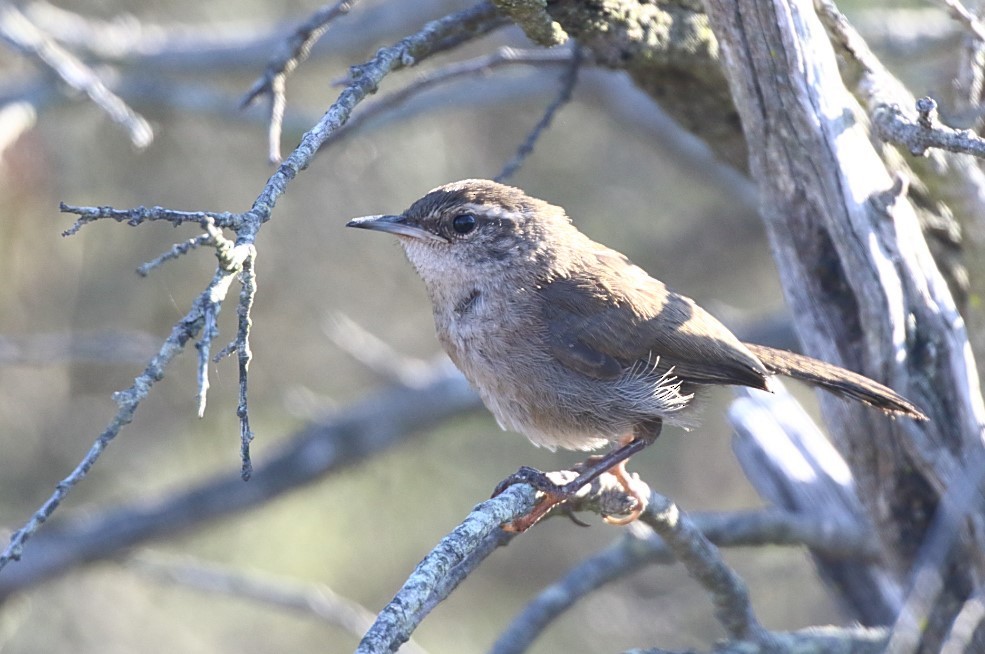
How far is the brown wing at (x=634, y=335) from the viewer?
392 centimetres

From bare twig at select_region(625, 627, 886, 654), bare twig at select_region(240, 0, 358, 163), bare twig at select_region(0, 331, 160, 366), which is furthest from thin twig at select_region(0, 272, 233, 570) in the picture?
bare twig at select_region(0, 331, 160, 366)

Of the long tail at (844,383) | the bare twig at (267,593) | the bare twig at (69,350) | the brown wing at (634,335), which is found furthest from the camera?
the bare twig at (69,350)

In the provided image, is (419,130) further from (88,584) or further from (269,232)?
(88,584)

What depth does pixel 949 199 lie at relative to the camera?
3.92 metres

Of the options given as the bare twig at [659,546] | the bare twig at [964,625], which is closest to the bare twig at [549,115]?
the bare twig at [659,546]

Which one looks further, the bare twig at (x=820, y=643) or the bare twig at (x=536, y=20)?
the bare twig at (x=820, y=643)

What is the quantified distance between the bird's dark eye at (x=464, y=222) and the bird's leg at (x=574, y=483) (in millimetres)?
991

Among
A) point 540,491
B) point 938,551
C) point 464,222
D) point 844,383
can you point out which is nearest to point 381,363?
point 464,222

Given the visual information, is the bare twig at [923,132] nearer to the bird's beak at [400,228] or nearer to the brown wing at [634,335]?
the brown wing at [634,335]

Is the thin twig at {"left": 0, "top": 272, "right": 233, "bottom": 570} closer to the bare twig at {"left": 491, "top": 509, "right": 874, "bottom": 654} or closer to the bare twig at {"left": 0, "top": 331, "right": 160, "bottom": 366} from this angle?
the bare twig at {"left": 491, "top": 509, "right": 874, "bottom": 654}

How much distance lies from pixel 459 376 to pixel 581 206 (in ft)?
9.25

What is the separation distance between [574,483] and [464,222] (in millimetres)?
1246

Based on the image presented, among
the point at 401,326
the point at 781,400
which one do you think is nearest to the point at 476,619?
the point at 401,326

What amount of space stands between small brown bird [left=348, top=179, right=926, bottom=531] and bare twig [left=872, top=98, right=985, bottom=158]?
0.82 m
